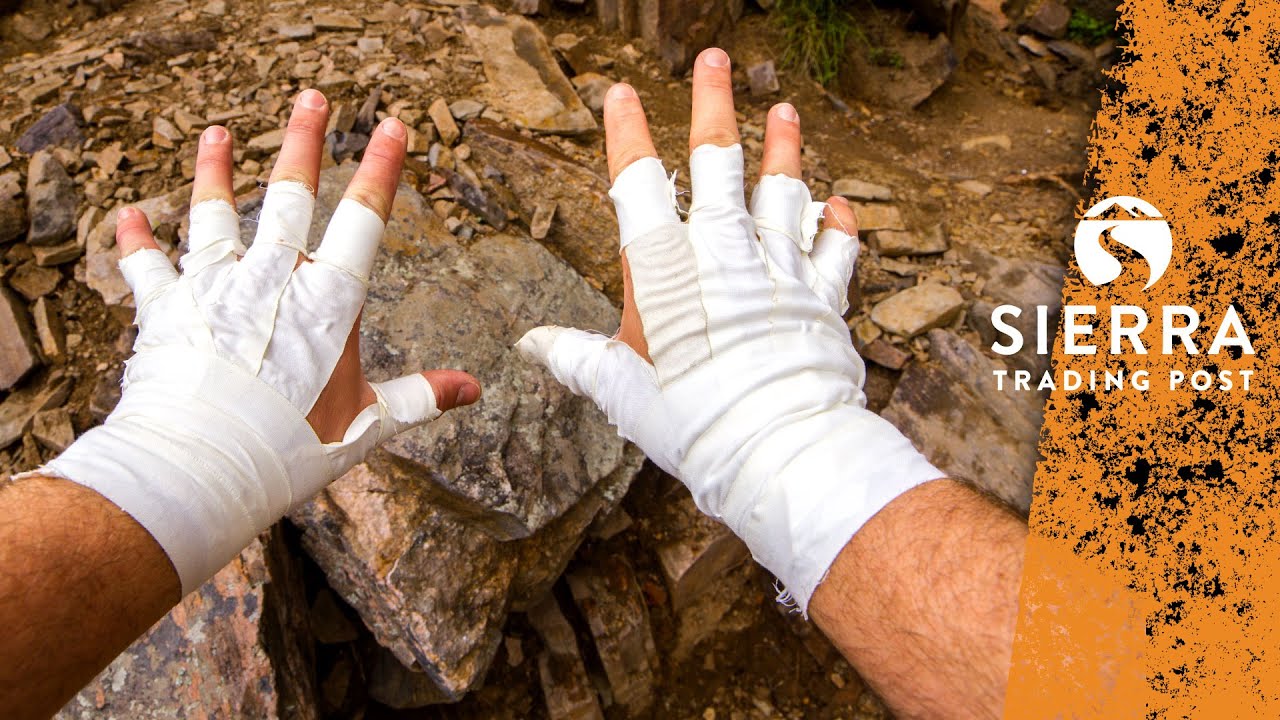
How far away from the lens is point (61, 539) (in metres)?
1.47

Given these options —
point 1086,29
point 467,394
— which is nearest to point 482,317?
point 467,394

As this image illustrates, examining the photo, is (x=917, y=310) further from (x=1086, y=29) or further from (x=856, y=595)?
(x=1086, y=29)

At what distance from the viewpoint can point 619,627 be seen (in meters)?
2.89

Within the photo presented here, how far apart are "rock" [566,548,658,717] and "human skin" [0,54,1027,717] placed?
1406 millimetres

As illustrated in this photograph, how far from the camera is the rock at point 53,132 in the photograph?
10.1ft

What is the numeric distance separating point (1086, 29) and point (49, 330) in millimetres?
6118

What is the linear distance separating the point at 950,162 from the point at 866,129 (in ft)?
1.71

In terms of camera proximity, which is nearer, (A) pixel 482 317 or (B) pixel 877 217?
(A) pixel 482 317

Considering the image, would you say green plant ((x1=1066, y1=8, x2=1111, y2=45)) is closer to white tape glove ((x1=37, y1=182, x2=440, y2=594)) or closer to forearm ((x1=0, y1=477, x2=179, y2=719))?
white tape glove ((x1=37, y1=182, x2=440, y2=594))

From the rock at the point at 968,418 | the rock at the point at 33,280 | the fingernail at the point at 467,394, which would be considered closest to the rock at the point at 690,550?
the rock at the point at 968,418

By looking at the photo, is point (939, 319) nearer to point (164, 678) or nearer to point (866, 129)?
point (866, 129)

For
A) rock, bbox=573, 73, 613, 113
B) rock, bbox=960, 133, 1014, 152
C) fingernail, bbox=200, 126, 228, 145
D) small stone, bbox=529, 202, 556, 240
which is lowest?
rock, bbox=960, 133, 1014, 152

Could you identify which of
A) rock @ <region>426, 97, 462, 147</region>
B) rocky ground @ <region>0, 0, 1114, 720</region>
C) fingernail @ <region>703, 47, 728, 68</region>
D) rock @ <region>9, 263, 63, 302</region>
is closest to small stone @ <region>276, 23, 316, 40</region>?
rocky ground @ <region>0, 0, 1114, 720</region>

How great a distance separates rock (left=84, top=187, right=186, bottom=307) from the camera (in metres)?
2.76
